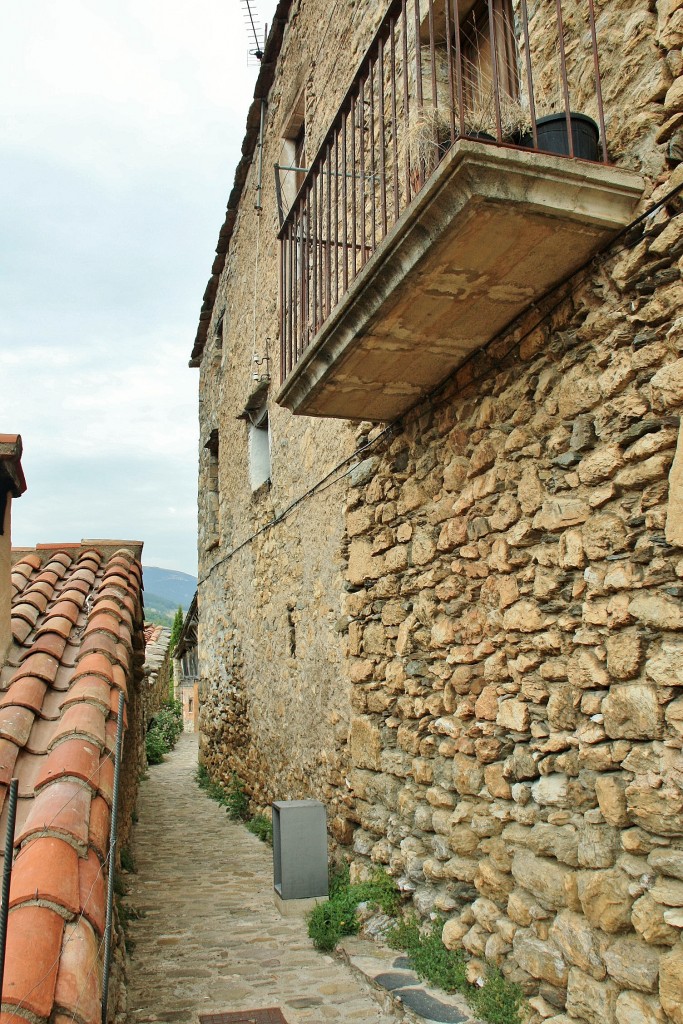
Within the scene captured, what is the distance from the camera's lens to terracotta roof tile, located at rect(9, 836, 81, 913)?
1980 mm

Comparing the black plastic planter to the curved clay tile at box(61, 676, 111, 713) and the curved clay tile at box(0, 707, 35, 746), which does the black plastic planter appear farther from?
the curved clay tile at box(0, 707, 35, 746)

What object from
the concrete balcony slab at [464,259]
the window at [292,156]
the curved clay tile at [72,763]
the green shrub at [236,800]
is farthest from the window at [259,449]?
the curved clay tile at [72,763]

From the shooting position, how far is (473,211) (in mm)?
2568

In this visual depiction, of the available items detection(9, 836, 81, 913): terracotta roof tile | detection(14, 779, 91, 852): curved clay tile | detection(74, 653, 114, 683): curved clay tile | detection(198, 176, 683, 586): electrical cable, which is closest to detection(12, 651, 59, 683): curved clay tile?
detection(74, 653, 114, 683): curved clay tile

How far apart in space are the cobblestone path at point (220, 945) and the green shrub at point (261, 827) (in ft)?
0.24

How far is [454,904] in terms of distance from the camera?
3547 millimetres

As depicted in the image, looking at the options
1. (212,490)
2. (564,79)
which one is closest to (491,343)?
(564,79)

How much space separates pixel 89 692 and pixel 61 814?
2.94ft

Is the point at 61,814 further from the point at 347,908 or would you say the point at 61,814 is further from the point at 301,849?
the point at 301,849

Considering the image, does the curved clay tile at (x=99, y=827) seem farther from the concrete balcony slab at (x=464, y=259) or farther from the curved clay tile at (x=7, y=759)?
the concrete balcony slab at (x=464, y=259)

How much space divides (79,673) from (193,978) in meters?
1.82

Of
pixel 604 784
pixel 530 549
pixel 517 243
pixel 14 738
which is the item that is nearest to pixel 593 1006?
pixel 604 784

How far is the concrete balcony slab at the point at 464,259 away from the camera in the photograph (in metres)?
2.52

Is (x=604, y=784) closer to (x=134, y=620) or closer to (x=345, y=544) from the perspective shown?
(x=345, y=544)
